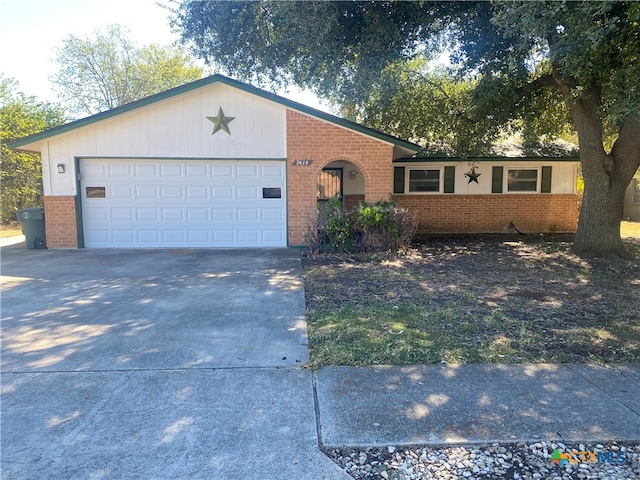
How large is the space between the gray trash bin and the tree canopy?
20.6ft

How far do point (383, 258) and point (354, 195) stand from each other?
5.99m

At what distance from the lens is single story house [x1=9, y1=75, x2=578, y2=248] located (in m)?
11.6

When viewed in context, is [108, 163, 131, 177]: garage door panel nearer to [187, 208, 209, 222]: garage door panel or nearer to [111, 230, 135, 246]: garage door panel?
[111, 230, 135, 246]: garage door panel

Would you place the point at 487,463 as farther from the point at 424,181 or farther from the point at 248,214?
the point at 424,181

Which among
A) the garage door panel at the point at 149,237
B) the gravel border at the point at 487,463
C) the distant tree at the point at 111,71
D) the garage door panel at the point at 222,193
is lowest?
the gravel border at the point at 487,463

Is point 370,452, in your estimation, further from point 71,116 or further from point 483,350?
point 71,116

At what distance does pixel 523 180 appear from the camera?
16.2 metres

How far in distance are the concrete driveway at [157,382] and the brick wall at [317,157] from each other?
15.0ft

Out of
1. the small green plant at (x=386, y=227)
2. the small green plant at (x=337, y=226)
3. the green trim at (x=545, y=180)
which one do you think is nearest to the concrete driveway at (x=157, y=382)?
the small green plant at (x=337, y=226)

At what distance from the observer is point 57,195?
11.7 meters

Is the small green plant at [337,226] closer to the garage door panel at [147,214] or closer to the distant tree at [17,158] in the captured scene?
the garage door panel at [147,214]

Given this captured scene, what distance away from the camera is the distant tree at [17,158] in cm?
1889

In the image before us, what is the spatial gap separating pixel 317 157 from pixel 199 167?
3.22 metres

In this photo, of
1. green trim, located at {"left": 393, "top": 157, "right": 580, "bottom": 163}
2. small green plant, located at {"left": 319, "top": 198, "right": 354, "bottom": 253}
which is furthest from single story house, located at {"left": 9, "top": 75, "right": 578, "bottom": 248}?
green trim, located at {"left": 393, "top": 157, "right": 580, "bottom": 163}
